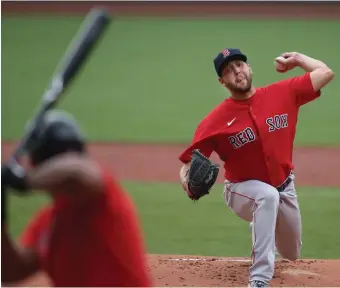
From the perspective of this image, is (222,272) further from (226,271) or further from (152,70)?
(152,70)

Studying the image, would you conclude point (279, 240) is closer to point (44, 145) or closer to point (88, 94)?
point (44, 145)

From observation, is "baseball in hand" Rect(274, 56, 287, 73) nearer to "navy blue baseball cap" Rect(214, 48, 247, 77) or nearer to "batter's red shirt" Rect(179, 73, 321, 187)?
"batter's red shirt" Rect(179, 73, 321, 187)

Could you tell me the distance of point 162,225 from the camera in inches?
268

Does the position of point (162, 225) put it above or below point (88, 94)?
below

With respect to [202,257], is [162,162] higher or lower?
higher

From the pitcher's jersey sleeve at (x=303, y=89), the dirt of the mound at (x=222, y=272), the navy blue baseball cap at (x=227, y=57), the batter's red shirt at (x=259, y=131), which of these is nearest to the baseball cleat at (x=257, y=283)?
the dirt of the mound at (x=222, y=272)

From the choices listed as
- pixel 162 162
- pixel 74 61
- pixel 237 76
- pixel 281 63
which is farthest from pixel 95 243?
pixel 162 162

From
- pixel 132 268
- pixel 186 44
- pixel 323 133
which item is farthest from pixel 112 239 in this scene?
pixel 186 44

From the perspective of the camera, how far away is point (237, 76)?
4766mm

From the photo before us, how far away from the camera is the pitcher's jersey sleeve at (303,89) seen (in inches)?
188

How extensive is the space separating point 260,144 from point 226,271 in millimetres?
1121

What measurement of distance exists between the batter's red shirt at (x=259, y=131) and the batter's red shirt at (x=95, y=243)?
7.98ft

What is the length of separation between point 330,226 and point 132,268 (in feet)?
15.4

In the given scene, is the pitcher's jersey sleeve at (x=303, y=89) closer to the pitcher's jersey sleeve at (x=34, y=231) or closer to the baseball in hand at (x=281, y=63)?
the baseball in hand at (x=281, y=63)
